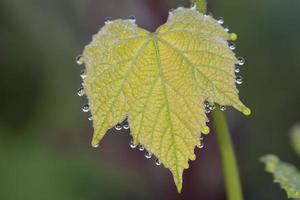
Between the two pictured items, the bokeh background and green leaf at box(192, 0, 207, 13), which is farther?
the bokeh background

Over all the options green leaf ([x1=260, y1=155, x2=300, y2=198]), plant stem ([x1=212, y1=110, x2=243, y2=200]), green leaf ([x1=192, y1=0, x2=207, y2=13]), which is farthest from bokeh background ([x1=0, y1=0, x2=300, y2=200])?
green leaf ([x1=192, y1=0, x2=207, y2=13])

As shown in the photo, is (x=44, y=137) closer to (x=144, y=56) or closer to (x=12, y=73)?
(x=12, y=73)

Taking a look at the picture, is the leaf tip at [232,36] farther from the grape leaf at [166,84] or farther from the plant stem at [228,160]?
the plant stem at [228,160]

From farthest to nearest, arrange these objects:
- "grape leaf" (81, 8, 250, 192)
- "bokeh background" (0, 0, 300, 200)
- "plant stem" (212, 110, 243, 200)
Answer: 1. "bokeh background" (0, 0, 300, 200)
2. "plant stem" (212, 110, 243, 200)
3. "grape leaf" (81, 8, 250, 192)

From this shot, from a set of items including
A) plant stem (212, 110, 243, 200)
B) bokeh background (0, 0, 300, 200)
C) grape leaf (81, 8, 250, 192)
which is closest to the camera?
grape leaf (81, 8, 250, 192)

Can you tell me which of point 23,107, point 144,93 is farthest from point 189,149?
point 23,107

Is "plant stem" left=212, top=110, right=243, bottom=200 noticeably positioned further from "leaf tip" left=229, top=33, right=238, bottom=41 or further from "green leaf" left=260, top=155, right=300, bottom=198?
"leaf tip" left=229, top=33, right=238, bottom=41

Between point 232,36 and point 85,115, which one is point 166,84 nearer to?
point 232,36
